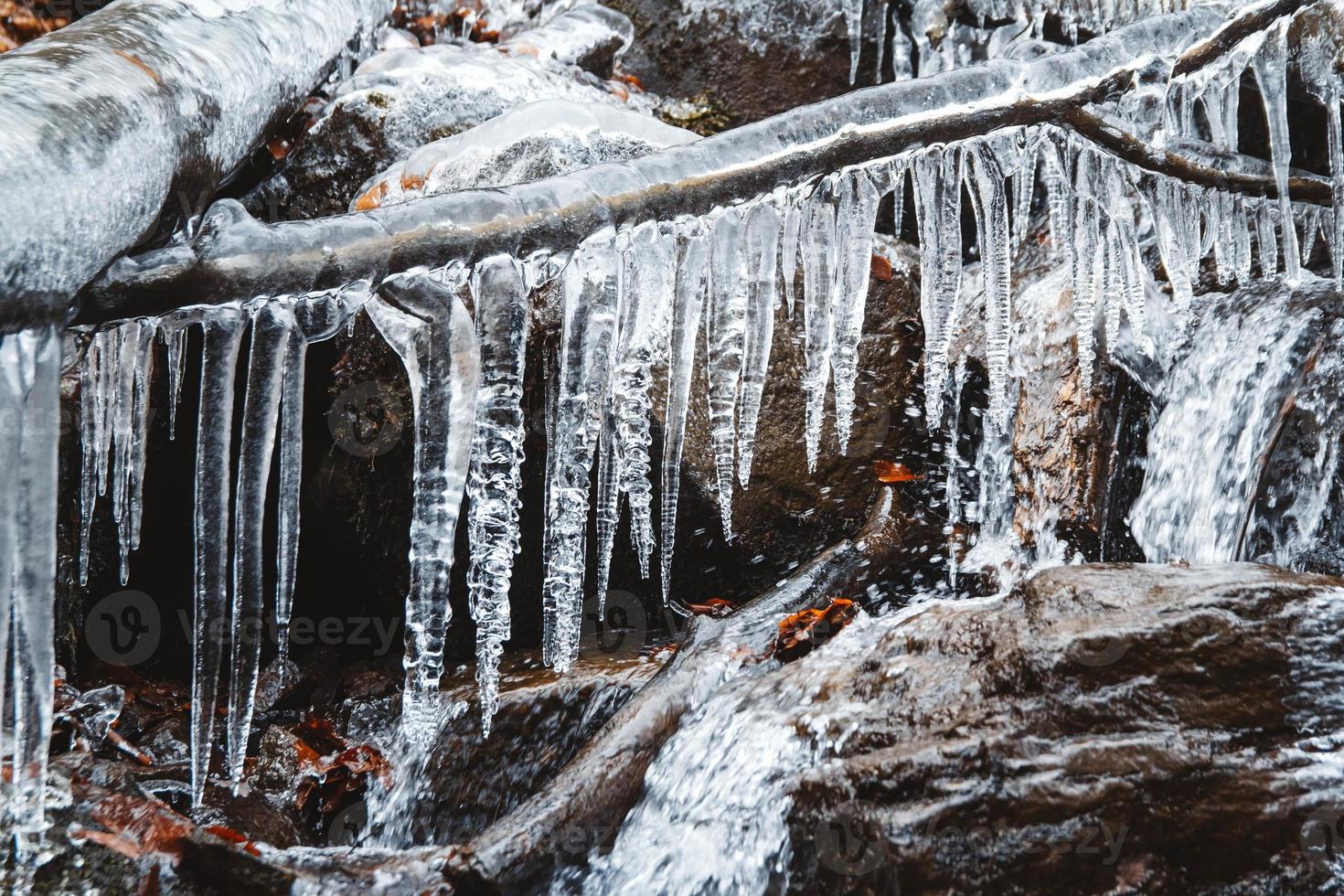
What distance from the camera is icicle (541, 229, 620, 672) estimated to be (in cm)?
174

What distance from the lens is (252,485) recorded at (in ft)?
5.65

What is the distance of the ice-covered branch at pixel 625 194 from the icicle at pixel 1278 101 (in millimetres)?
783

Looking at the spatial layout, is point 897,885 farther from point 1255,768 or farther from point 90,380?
Answer: point 90,380

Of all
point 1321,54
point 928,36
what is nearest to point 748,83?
point 928,36

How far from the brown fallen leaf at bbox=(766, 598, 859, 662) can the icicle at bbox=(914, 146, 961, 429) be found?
1.04m

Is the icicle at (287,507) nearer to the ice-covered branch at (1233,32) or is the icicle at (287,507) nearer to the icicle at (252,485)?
the icicle at (252,485)

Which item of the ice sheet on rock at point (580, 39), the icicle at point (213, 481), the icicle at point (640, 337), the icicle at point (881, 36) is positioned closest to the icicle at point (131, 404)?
the icicle at point (213, 481)

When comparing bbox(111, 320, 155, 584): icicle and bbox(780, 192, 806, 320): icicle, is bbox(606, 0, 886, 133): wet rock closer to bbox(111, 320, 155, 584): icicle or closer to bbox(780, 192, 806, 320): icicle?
bbox(780, 192, 806, 320): icicle

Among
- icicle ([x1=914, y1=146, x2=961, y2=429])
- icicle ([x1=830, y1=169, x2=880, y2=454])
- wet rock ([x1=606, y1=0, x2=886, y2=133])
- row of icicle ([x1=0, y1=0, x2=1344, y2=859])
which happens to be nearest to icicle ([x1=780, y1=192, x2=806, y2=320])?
row of icicle ([x1=0, y1=0, x2=1344, y2=859])

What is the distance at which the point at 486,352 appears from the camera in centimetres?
173

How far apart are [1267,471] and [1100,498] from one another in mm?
570

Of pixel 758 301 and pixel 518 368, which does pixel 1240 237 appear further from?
pixel 518 368

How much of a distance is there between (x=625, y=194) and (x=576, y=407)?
457 millimetres

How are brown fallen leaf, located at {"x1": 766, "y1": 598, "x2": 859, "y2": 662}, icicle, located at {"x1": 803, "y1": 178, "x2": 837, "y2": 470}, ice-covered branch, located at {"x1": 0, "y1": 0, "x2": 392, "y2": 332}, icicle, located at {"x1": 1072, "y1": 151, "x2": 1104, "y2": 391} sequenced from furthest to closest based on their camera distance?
brown fallen leaf, located at {"x1": 766, "y1": 598, "x2": 859, "y2": 662}
icicle, located at {"x1": 1072, "y1": 151, "x2": 1104, "y2": 391}
icicle, located at {"x1": 803, "y1": 178, "x2": 837, "y2": 470}
ice-covered branch, located at {"x1": 0, "y1": 0, "x2": 392, "y2": 332}
